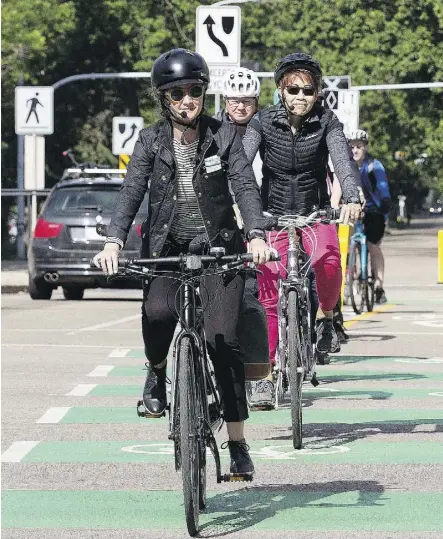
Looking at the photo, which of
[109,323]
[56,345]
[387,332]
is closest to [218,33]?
[109,323]

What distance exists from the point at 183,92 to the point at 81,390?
5.18 meters

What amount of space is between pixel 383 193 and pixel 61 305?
5935 mm

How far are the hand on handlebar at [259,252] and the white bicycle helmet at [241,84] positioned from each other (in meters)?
4.22

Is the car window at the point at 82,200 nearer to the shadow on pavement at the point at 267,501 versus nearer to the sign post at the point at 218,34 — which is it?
the sign post at the point at 218,34

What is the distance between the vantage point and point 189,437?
6.68 m

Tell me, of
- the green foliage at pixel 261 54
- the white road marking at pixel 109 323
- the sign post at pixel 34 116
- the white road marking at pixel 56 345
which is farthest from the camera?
the green foliage at pixel 261 54

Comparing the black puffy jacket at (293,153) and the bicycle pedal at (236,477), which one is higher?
the black puffy jacket at (293,153)

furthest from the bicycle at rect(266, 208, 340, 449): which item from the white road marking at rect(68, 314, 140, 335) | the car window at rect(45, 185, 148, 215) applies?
the car window at rect(45, 185, 148, 215)

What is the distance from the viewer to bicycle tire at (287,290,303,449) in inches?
355

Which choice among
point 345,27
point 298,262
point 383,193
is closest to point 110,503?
point 298,262

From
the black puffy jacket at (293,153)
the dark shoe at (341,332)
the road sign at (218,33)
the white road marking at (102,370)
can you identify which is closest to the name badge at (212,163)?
the black puffy jacket at (293,153)

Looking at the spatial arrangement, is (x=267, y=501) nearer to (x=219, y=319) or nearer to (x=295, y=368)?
(x=219, y=319)

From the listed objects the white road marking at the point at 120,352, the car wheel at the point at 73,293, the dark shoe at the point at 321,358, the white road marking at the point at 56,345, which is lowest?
the car wheel at the point at 73,293

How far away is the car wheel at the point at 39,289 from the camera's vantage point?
24406 mm
